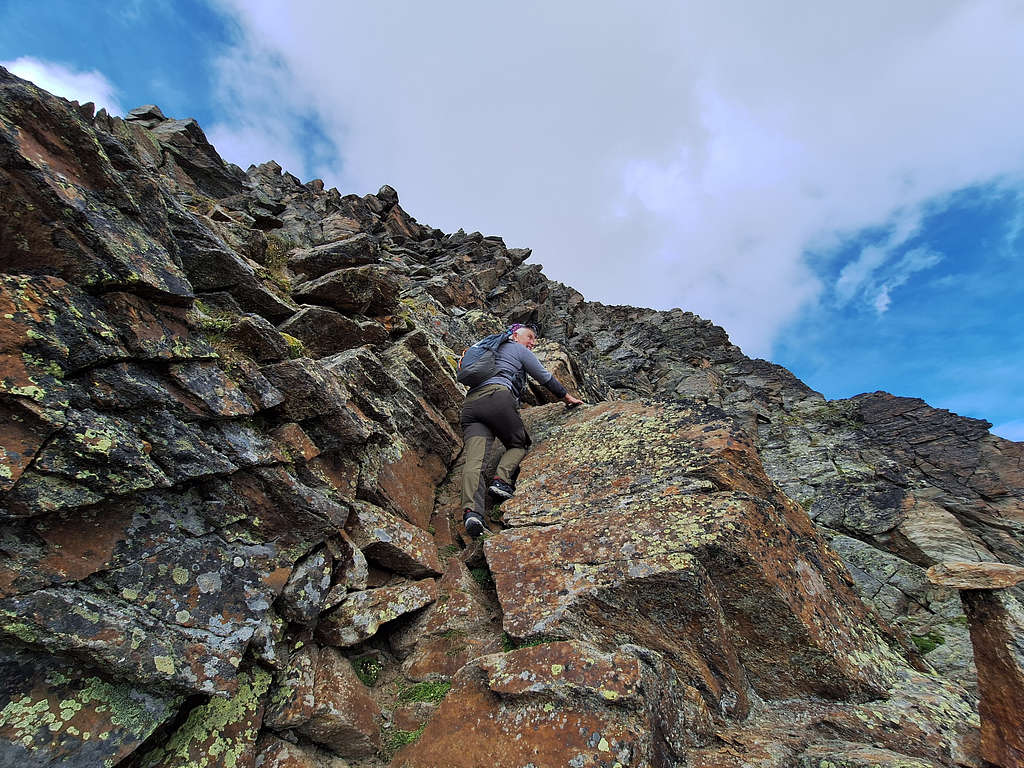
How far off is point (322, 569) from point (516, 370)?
7073 millimetres

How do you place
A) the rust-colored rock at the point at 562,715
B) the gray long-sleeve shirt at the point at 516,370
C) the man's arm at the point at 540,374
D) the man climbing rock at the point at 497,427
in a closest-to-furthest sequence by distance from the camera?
the rust-colored rock at the point at 562,715, the man climbing rock at the point at 497,427, the gray long-sleeve shirt at the point at 516,370, the man's arm at the point at 540,374

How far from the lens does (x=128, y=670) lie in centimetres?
416

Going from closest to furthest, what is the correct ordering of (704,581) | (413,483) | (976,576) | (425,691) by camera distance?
1. (976,576)
2. (425,691)
3. (704,581)
4. (413,483)

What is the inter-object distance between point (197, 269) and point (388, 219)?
166 feet

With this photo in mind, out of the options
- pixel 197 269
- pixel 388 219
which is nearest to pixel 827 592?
pixel 197 269

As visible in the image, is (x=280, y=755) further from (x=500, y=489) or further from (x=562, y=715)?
(x=500, y=489)

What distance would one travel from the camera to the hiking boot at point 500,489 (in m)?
9.67

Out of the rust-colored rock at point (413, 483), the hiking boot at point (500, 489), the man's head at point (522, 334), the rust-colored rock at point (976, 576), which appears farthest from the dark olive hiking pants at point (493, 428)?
the rust-colored rock at point (976, 576)

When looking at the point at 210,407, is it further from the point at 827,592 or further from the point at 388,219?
the point at 388,219

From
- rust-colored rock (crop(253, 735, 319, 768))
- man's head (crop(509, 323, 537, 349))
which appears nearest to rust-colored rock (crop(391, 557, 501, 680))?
rust-colored rock (crop(253, 735, 319, 768))

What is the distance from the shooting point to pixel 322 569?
248 inches

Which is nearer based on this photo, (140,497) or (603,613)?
(140,497)

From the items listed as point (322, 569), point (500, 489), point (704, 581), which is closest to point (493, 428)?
point (500, 489)

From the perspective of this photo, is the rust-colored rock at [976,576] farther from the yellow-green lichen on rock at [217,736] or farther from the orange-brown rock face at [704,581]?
the yellow-green lichen on rock at [217,736]
